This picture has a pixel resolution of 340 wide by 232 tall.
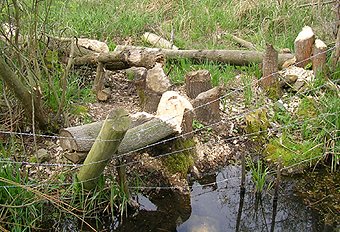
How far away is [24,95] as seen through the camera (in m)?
3.98

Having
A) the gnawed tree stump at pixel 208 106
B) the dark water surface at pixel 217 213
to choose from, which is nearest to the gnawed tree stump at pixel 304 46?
the gnawed tree stump at pixel 208 106

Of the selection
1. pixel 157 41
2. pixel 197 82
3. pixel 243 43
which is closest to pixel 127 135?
pixel 197 82

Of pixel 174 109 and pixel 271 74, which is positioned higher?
pixel 174 109

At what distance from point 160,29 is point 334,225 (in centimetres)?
425

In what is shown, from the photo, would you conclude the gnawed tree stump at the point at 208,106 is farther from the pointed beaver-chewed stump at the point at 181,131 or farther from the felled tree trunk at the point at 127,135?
the felled tree trunk at the point at 127,135

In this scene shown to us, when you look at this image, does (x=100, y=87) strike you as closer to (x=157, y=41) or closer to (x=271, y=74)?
(x=157, y=41)

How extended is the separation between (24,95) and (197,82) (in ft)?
6.15

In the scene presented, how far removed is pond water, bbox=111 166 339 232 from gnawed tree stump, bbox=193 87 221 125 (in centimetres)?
80

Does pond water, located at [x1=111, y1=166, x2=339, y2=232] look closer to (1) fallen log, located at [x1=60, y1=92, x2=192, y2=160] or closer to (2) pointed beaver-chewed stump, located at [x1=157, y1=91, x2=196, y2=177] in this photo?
(2) pointed beaver-chewed stump, located at [x1=157, y1=91, x2=196, y2=177]

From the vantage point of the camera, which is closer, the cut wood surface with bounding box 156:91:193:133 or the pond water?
the pond water

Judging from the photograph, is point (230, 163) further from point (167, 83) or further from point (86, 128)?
point (86, 128)

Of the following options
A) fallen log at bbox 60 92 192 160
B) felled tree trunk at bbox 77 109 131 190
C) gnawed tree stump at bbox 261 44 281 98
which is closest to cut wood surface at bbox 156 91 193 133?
fallen log at bbox 60 92 192 160

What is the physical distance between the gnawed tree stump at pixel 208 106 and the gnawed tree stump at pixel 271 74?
86cm

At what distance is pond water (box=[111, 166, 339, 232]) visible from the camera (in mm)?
3822
